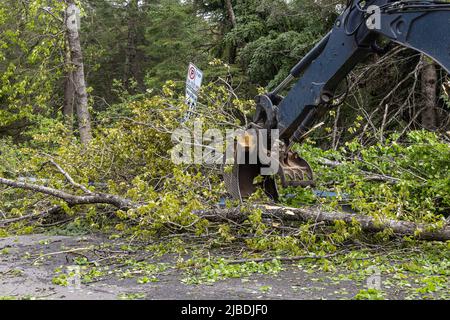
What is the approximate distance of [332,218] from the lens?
19.6ft

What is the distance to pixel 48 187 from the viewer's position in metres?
8.14

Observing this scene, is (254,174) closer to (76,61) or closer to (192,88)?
(192,88)

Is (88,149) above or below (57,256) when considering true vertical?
Result: above

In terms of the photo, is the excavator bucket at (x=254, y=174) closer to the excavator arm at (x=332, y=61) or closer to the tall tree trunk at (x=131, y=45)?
Result: the excavator arm at (x=332, y=61)

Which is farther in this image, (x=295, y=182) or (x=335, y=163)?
(x=335, y=163)

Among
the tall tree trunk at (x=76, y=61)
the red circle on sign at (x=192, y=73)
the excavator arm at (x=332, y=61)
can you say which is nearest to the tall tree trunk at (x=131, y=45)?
the tall tree trunk at (x=76, y=61)

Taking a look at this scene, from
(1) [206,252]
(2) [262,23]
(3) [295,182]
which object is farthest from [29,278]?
(2) [262,23]

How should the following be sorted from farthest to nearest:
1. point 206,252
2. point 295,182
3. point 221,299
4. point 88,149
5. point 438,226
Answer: point 88,149 < point 295,182 < point 206,252 < point 438,226 < point 221,299

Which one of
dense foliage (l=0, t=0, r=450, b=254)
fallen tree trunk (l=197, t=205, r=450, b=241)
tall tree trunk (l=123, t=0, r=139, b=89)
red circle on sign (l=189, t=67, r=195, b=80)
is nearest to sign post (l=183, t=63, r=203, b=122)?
red circle on sign (l=189, t=67, r=195, b=80)

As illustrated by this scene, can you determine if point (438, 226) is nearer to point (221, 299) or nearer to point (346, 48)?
point (346, 48)

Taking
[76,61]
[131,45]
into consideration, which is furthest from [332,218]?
[131,45]

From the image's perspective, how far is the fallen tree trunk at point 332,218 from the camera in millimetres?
5645

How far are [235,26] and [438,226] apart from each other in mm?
11356

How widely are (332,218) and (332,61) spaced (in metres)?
1.61
